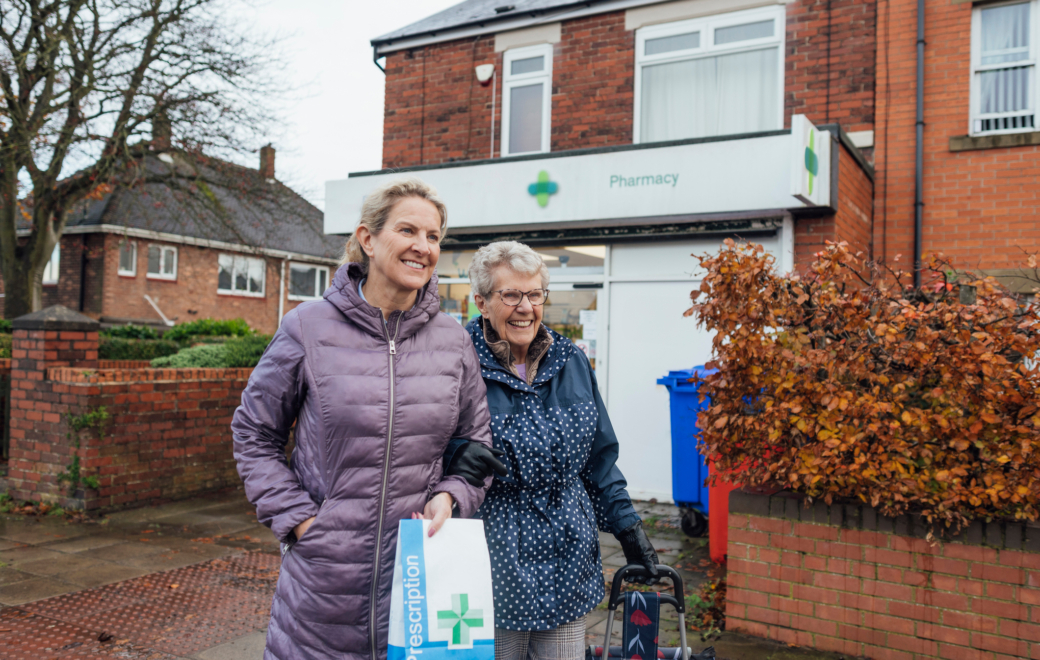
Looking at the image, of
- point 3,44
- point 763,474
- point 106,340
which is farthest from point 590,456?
point 3,44

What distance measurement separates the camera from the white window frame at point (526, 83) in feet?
33.4

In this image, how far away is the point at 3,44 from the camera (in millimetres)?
14562

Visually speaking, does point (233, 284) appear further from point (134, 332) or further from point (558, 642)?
point (558, 642)

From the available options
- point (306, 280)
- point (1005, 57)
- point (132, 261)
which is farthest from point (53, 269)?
point (1005, 57)

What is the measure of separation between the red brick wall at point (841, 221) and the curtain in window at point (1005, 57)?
5.58 feet

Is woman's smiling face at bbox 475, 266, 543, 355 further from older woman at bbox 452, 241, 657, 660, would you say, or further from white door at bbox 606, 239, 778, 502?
white door at bbox 606, 239, 778, 502

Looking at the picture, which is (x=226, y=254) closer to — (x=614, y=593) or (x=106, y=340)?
(x=106, y=340)

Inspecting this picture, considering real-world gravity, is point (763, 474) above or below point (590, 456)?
below

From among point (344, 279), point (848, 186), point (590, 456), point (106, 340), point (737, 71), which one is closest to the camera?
point (344, 279)

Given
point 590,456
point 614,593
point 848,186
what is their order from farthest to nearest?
point 848,186 → point 590,456 → point 614,593

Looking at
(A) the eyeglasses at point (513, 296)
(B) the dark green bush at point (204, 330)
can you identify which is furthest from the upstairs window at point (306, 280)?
(A) the eyeglasses at point (513, 296)

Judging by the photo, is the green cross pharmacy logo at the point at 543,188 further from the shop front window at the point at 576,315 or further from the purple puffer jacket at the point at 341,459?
the purple puffer jacket at the point at 341,459

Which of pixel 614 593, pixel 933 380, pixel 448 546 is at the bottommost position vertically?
pixel 614 593

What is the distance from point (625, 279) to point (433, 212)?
20.9 feet
